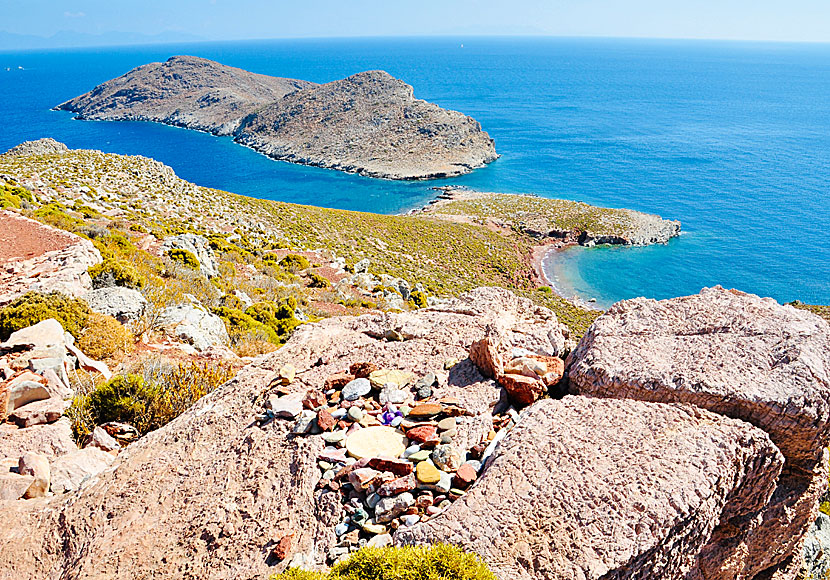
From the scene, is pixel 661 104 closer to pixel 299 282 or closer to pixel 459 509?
pixel 299 282

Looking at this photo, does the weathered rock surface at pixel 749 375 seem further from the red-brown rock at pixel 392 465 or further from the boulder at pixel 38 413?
the boulder at pixel 38 413

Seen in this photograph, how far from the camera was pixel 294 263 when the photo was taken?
1163 inches

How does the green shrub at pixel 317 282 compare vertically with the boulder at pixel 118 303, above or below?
below

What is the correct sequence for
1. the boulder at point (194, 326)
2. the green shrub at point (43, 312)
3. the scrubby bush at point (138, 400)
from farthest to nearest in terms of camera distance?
the boulder at point (194, 326) < the green shrub at point (43, 312) < the scrubby bush at point (138, 400)

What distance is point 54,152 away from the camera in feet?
159

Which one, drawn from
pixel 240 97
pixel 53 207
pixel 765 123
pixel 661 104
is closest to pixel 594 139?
pixel 765 123

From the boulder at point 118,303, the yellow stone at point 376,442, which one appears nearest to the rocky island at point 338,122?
the boulder at point 118,303

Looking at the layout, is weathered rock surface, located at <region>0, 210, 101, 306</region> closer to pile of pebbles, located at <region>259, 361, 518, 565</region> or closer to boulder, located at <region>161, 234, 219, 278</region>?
boulder, located at <region>161, 234, 219, 278</region>

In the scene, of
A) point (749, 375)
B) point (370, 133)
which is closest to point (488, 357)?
point (749, 375)

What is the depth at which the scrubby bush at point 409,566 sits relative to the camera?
3980 millimetres

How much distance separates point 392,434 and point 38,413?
693cm

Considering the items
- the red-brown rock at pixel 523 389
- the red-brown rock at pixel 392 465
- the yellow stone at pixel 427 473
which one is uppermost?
the red-brown rock at pixel 523 389

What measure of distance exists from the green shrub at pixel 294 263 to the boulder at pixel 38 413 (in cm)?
2003

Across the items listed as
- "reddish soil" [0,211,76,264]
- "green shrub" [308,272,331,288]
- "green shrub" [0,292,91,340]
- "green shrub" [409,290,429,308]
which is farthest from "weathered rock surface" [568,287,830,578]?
"green shrub" [409,290,429,308]
